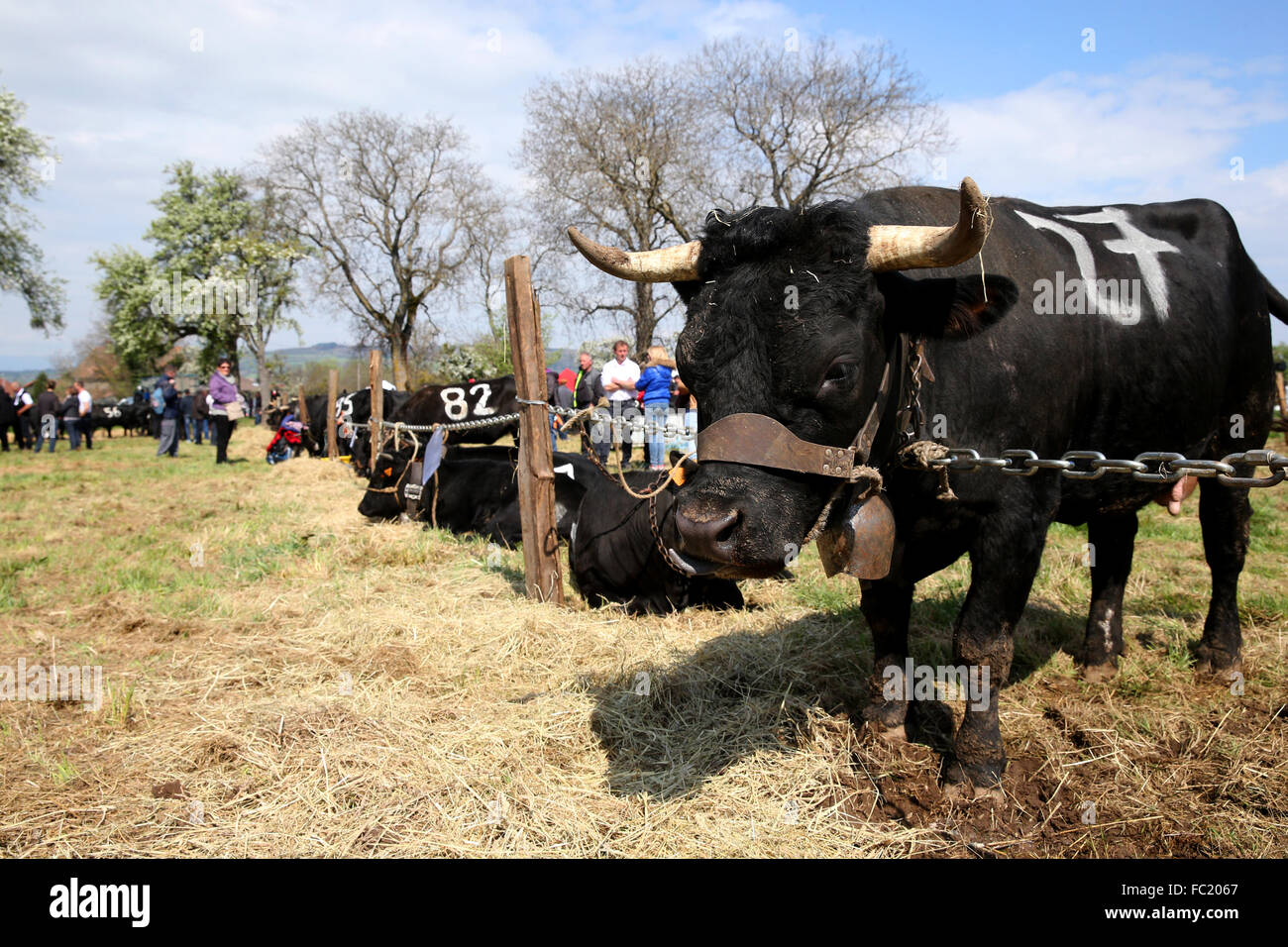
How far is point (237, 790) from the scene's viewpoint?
3113 millimetres

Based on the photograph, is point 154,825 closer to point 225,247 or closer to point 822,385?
point 822,385

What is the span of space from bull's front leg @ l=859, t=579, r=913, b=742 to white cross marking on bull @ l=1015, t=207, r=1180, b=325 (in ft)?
5.05

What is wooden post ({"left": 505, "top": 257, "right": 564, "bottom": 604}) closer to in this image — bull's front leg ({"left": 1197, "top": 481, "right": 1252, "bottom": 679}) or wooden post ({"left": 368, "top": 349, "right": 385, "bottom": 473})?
bull's front leg ({"left": 1197, "top": 481, "right": 1252, "bottom": 679})

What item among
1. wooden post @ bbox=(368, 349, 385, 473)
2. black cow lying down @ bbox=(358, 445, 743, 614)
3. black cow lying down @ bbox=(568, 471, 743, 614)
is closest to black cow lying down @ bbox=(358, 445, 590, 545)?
black cow lying down @ bbox=(358, 445, 743, 614)

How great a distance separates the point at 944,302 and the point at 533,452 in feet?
11.6

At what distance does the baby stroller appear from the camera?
1868 cm

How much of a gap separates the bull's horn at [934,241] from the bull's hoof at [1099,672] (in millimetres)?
2894

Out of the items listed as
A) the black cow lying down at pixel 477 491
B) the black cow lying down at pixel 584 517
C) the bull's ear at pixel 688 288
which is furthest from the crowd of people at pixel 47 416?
the bull's ear at pixel 688 288

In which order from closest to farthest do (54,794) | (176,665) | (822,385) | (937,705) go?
(822,385), (54,794), (937,705), (176,665)

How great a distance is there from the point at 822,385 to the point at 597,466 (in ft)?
15.7

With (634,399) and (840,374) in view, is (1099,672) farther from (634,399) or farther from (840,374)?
(634,399)

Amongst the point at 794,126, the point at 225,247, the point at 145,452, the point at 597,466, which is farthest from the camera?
the point at 225,247

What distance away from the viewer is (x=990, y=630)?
10.2ft

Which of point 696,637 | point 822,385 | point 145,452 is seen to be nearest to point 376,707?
point 696,637
